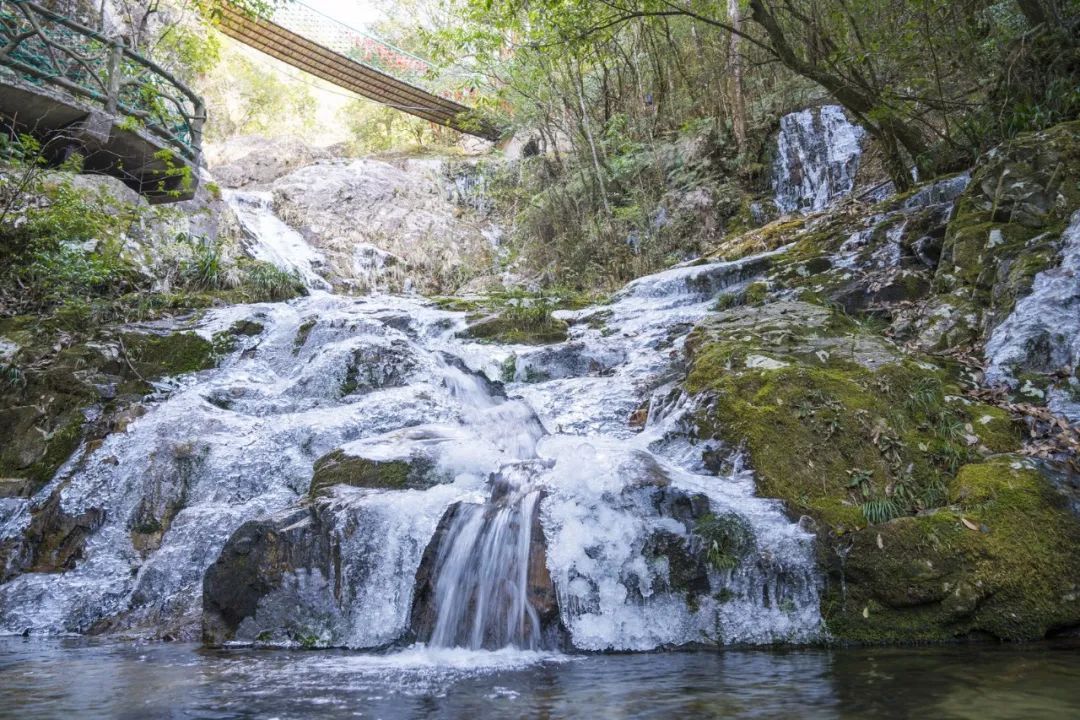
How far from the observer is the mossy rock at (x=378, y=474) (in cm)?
512

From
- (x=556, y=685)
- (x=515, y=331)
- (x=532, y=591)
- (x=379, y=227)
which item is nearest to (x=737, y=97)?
(x=515, y=331)

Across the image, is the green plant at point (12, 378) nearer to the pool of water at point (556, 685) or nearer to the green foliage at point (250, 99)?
the pool of water at point (556, 685)

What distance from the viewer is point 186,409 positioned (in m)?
6.82

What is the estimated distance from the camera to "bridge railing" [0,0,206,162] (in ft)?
25.3

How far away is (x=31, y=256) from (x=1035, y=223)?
11.4 m

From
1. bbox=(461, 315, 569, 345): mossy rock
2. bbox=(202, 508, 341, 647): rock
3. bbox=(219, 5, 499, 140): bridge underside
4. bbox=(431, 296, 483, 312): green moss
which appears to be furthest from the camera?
bbox=(219, 5, 499, 140): bridge underside

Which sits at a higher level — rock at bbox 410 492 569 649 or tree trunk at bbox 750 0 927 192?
tree trunk at bbox 750 0 927 192

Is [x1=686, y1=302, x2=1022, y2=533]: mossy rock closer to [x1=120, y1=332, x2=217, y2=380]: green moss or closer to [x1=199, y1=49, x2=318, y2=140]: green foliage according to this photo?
[x1=120, y1=332, x2=217, y2=380]: green moss

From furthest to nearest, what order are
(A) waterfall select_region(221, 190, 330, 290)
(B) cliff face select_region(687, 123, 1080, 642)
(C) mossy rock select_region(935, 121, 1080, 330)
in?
(A) waterfall select_region(221, 190, 330, 290), (C) mossy rock select_region(935, 121, 1080, 330), (B) cliff face select_region(687, 123, 1080, 642)

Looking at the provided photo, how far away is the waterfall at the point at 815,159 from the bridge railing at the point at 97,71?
10750 millimetres

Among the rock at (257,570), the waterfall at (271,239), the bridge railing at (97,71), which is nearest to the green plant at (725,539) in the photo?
the rock at (257,570)

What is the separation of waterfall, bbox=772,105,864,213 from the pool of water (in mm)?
10964

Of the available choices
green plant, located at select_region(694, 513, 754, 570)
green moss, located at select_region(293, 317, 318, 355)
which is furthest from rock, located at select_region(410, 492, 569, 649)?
green moss, located at select_region(293, 317, 318, 355)

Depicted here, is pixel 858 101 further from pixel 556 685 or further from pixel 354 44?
pixel 354 44
